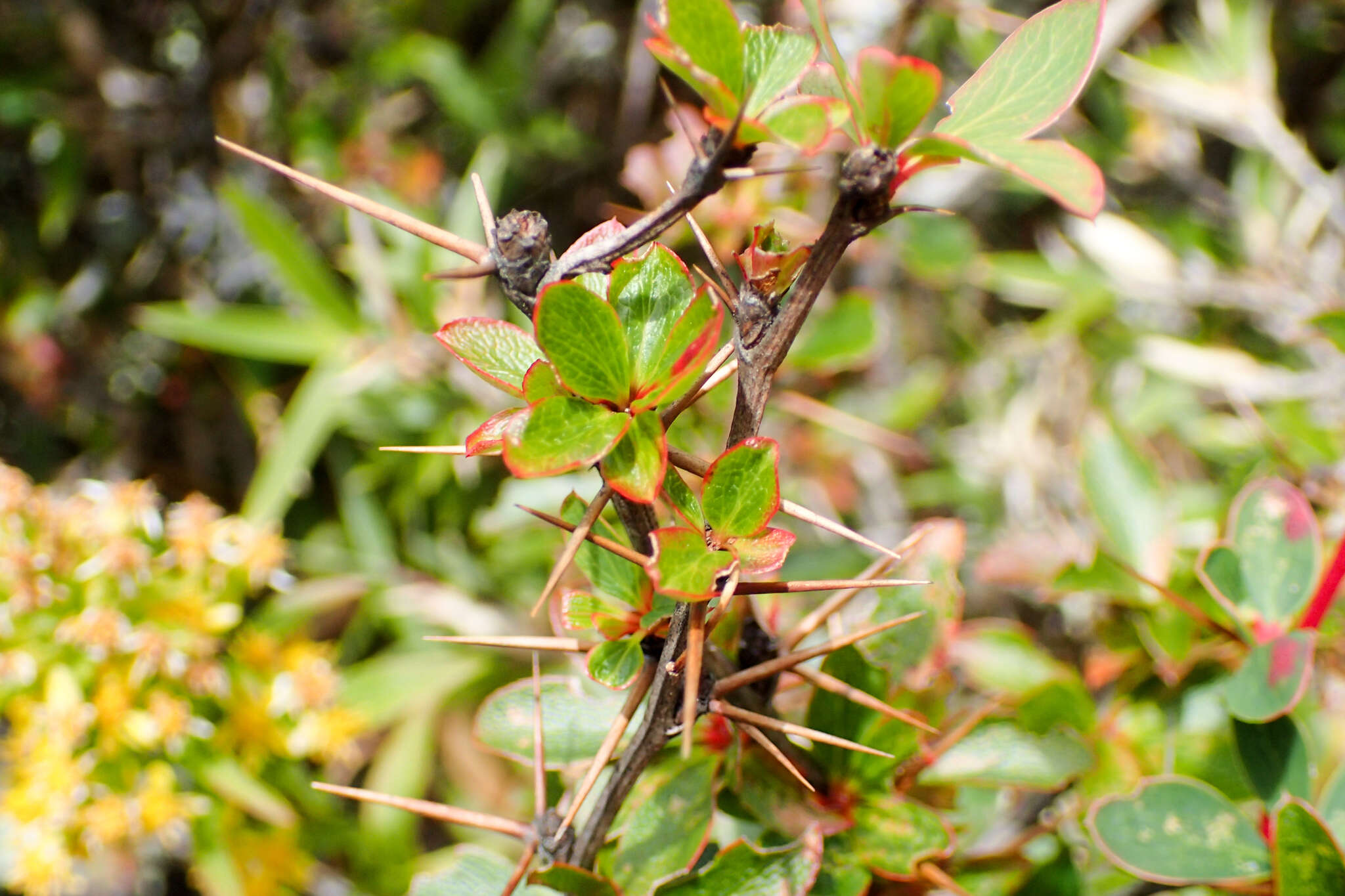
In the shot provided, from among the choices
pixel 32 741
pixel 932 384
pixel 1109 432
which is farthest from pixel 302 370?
pixel 1109 432

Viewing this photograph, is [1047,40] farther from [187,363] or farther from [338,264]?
[187,363]

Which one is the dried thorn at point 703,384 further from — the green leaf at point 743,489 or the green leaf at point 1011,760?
the green leaf at point 1011,760

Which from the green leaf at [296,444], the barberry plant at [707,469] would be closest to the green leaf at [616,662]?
the barberry plant at [707,469]

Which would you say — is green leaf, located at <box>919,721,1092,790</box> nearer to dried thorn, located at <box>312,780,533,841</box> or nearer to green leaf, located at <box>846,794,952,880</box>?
green leaf, located at <box>846,794,952,880</box>

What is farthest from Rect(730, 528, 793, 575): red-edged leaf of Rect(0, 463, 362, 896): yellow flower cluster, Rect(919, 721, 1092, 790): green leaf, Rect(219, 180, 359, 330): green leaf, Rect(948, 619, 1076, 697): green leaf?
Rect(219, 180, 359, 330): green leaf

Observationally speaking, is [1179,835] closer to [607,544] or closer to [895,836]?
[895,836]
